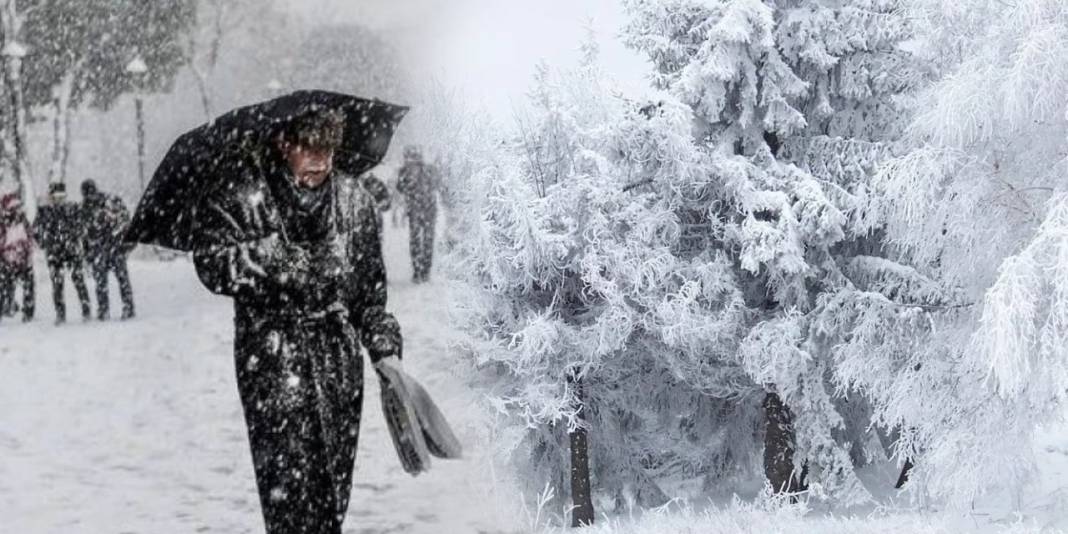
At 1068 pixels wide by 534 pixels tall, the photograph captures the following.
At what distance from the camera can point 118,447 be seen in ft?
15.6

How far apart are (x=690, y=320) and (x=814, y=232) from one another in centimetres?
171

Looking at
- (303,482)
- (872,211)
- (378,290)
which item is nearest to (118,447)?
(303,482)

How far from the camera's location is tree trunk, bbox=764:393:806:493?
1255 centimetres

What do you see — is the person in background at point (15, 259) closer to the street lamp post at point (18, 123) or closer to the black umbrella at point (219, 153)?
the street lamp post at point (18, 123)

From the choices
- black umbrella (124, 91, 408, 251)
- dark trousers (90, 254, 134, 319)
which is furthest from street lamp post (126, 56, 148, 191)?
black umbrella (124, 91, 408, 251)

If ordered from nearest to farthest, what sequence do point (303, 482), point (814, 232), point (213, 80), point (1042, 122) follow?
1. point (303, 482)
2. point (213, 80)
3. point (1042, 122)
4. point (814, 232)

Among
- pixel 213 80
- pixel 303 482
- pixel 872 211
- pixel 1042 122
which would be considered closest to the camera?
pixel 303 482

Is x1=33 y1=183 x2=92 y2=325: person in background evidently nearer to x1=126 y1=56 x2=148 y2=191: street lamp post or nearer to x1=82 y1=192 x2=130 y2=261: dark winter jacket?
x1=82 y1=192 x2=130 y2=261: dark winter jacket

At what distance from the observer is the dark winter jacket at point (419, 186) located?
15.4 feet

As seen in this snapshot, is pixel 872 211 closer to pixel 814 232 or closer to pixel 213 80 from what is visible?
pixel 814 232

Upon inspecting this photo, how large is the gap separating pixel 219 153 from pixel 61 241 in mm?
1967

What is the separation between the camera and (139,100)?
15.1 ft

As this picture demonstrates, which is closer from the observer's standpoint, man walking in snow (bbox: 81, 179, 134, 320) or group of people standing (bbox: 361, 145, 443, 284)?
man walking in snow (bbox: 81, 179, 134, 320)

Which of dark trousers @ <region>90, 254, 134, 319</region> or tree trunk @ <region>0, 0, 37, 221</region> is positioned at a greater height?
tree trunk @ <region>0, 0, 37, 221</region>
